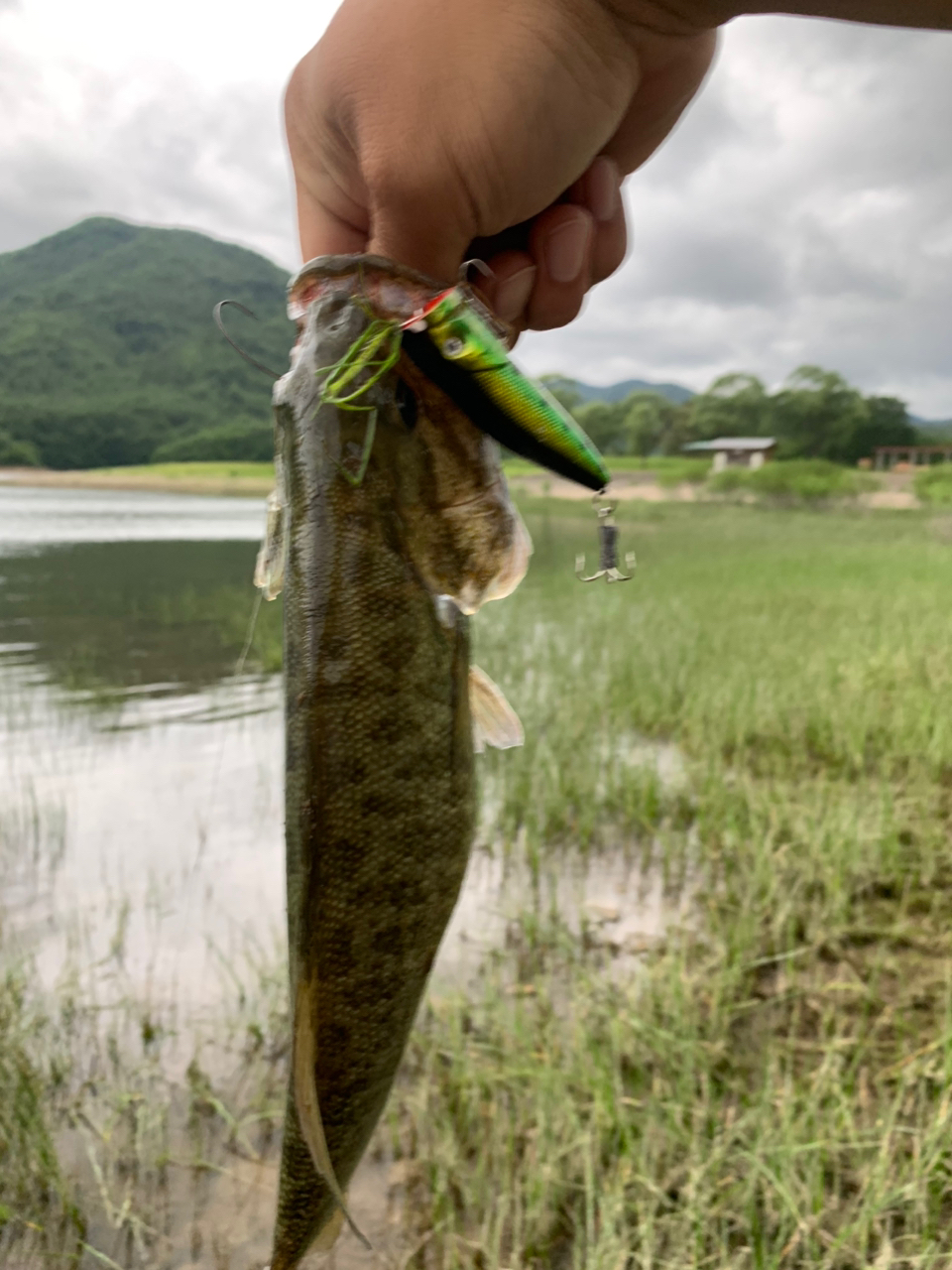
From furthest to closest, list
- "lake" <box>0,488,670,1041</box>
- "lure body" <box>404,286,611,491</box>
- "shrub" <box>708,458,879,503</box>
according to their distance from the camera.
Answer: "shrub" <box>708,458,879,503</box>
"lake" <box>0,488,670,1041</box>
"lure body" <box>404,286,611,491</box>

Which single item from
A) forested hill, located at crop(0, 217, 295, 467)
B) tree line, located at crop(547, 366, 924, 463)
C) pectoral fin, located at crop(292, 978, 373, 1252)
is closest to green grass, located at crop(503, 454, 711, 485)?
tree line, located at crop(547, 366, 924, 463)

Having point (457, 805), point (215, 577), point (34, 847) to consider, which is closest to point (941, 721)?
point (457, 805)

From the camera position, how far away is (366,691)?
1.04 metres

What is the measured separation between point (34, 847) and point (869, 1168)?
4.58 metres

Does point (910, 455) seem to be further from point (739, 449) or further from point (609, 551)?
point (609, 551)

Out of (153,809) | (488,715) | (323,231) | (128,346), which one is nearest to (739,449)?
(153,809)

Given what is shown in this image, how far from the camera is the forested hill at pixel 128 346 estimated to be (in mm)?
73250

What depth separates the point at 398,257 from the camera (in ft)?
3.98

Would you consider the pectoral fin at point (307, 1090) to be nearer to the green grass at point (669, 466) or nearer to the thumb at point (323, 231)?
the thumb at point (323, 231)

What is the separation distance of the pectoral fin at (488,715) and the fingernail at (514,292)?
0.69m

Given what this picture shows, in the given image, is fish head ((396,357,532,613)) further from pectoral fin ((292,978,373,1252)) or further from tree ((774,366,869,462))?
tree ((774,366,869,462))

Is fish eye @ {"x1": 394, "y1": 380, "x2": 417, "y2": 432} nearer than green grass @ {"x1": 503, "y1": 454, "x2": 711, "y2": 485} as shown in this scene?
Yes

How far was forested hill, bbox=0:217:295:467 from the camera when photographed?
73.2 m

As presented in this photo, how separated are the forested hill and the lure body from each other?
191 feet
